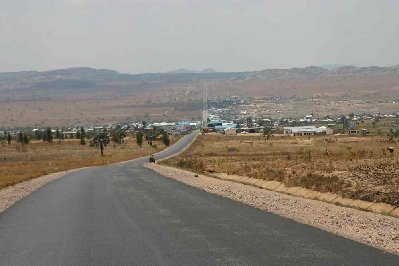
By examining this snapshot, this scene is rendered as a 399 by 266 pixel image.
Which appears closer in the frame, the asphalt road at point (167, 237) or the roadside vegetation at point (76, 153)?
the asphalt road at point (167, 237)

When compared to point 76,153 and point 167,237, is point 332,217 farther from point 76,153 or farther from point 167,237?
point 76,153

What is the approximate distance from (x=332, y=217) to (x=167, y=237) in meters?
6.02

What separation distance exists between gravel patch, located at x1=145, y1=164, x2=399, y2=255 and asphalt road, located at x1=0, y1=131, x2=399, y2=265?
62 cm

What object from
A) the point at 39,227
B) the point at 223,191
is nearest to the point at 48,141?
the point at 223,191

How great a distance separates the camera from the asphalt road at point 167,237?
1231 centimetres

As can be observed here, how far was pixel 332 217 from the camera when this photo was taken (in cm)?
1883

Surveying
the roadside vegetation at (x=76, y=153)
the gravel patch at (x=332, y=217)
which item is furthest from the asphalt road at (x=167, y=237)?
the roadside vegetation at (x=76, y=153)

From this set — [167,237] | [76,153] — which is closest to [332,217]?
[167,237]

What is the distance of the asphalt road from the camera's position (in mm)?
12309

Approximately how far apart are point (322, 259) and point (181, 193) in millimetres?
17358

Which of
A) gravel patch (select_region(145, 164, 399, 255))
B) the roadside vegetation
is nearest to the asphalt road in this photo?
gravel patch (select_region(145, 164, 399, 255))

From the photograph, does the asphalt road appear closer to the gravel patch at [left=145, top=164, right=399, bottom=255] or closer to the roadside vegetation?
the gravel patch at [left=145, top=164, right=399, bottom=255]

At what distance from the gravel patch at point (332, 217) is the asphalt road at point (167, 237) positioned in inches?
24.3

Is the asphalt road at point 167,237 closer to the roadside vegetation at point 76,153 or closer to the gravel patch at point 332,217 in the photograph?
the gravel patch at point 332,217
